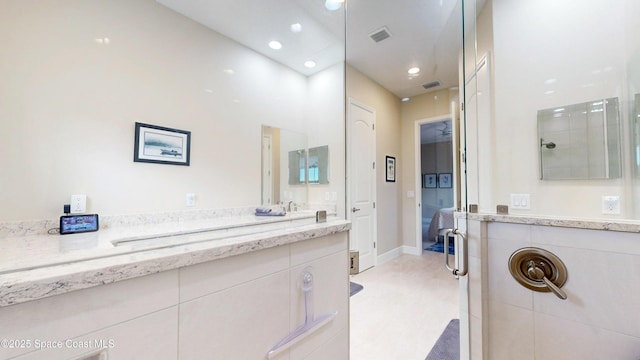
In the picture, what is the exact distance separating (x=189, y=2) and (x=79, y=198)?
1.94 metres

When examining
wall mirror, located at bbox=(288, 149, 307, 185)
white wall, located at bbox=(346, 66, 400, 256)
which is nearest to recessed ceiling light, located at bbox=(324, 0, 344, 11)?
white wall, located at bbox=(346, 66, 400, 256)

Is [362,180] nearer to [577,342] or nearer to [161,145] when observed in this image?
[161,145]

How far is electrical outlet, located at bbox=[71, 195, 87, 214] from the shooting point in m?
1.76

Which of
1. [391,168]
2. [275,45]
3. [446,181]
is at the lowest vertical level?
[446,181]

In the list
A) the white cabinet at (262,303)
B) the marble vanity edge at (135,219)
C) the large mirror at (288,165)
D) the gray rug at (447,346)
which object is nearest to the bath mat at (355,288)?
the gray rug at (447,346)

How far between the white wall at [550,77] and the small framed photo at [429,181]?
891 mm

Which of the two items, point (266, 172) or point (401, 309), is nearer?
point (401, 309)

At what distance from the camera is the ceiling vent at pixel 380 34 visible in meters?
2.65

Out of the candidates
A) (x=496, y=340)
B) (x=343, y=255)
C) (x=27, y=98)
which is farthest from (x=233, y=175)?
(x=496, y=340)

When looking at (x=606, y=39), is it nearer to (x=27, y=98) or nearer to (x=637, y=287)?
(x=637, y=287)

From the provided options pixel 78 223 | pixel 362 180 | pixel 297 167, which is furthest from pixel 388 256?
pixel 78 223

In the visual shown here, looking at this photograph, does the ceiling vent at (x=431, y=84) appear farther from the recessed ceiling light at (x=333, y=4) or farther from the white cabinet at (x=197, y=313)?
the white cabinet at (x=197, y=313)

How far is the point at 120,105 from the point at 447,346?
A: 10.5 ft

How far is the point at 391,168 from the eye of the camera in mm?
3990
